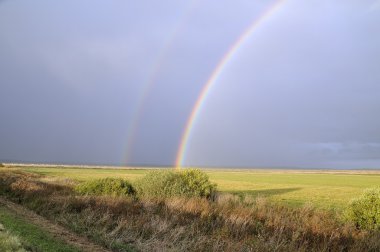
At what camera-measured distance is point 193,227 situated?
A: 1733 cm

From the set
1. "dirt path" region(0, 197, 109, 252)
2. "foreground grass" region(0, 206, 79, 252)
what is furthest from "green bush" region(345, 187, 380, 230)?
"foreground grass" region(0, 206, 79, 252)

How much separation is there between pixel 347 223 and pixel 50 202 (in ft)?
53.9

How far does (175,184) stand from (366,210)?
13.6 metres

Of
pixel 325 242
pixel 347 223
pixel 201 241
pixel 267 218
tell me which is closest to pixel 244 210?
pixel 267 218

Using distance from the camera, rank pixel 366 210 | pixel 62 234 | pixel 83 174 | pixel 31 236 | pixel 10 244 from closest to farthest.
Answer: pixel 10 244
pixel 31 236
pixel 62 234
pixel 366 210
pixel 83 174

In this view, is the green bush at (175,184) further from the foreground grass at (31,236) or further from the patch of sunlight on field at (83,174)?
the patch of sunlight on field at (83,174)

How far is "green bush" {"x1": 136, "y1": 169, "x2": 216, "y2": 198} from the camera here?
31125 millimetres

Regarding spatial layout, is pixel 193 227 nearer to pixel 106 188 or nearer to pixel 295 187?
pixel 106 188

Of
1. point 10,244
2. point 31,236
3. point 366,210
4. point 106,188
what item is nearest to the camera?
point 10,244

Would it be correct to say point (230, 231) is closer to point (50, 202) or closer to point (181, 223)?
point (181, 223)

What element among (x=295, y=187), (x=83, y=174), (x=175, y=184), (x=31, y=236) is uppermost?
(x=175, y=184)

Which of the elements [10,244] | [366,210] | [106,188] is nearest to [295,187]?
[106,188]

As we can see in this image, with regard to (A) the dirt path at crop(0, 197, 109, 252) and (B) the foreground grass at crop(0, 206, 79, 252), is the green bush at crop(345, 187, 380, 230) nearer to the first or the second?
(A) the dirt path at crop(0, 197, 109, 252)

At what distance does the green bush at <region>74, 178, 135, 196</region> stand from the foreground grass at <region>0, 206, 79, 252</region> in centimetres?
1223
